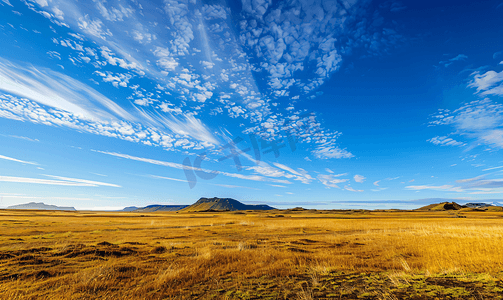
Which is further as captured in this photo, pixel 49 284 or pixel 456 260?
pixel 456 260

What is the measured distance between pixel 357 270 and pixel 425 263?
4.10 metres

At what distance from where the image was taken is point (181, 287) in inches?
335

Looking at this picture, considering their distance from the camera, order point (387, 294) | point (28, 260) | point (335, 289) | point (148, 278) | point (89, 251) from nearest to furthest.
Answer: point (387, 294), point (335, 289), point (148, 278), point (28, 260), point (89, 251)

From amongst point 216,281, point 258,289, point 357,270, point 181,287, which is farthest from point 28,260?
point 357,270

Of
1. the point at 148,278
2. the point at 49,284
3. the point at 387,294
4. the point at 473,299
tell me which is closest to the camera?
the point at 473,299

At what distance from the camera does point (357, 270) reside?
10547mm

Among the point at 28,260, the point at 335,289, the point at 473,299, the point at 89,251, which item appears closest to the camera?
the point at 473,299

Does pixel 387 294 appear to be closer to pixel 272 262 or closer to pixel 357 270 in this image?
pixel 357 270

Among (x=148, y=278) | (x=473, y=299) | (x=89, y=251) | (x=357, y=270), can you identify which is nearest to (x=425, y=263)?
(x=357, y=270)

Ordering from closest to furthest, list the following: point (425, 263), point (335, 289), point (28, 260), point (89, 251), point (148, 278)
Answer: point (335, 289) → point (148, 278) → point (425, 263) → point (28, 260) → point (89, 251)

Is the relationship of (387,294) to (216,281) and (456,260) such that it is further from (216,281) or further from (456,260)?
(456,260)

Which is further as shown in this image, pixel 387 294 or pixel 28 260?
pixel 28 260

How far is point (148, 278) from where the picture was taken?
9.45 m

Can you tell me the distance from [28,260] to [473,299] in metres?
20.2
